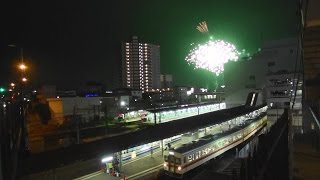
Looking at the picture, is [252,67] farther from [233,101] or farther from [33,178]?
[33,178]

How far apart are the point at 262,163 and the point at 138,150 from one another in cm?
1408

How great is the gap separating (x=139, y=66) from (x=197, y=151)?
90829 millimetres

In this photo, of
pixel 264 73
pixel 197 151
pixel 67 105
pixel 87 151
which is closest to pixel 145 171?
pixel 197 151

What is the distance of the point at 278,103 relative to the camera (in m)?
39.3

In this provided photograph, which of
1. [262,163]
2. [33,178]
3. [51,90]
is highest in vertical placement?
[51,90]

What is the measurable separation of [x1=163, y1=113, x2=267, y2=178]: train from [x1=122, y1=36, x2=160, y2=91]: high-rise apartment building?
273 feet

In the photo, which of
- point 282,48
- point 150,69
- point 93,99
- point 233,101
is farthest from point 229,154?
point 150,69

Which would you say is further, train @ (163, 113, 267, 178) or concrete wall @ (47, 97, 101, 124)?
concrete wall @ (47, 97, 101, 124)

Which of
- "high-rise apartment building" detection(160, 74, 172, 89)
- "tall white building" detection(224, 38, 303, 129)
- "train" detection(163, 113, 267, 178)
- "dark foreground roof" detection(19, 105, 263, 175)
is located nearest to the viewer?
"dark foreground roof" detection(19, 105, 263, 175)

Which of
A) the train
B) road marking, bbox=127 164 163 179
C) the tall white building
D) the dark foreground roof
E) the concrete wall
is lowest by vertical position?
road marking, bbox=127 164 163 179

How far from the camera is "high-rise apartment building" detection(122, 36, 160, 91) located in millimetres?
104375

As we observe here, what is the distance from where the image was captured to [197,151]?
57.7 ft

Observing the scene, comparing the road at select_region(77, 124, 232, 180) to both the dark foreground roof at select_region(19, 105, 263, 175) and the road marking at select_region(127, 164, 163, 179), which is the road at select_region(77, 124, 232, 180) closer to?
the road marking at select_region(127, 164, 163, 179)

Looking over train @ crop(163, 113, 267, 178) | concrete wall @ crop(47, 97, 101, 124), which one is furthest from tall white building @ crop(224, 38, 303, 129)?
concrete wall @ crop(47, 97, 101, 124)
